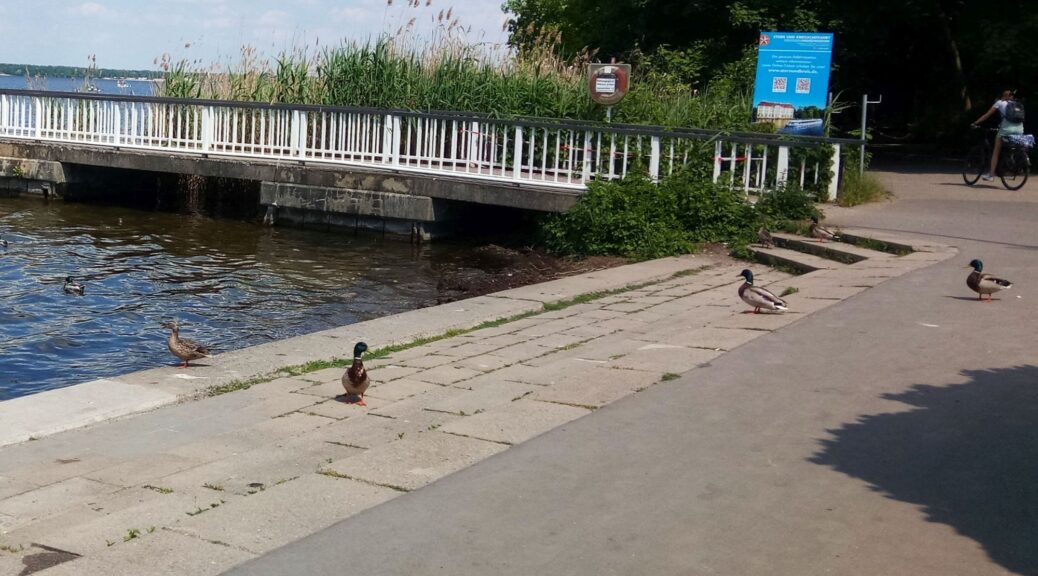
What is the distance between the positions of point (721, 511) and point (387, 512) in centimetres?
160

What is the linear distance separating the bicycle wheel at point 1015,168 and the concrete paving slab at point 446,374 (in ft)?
50.2

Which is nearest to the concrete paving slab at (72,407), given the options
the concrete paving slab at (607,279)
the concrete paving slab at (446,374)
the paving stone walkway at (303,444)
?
the paving stone walkway at (303,444)

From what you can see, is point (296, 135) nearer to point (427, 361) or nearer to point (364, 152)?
point (364, 152)

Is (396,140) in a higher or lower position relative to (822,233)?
higher

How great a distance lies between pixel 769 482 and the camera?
560cm

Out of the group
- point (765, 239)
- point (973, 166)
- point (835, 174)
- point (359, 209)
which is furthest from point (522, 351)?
point (973, 166)

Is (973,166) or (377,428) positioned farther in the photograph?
(973,166)

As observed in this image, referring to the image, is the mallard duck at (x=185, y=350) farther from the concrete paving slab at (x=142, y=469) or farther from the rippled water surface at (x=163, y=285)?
the concrete paving slab at (x=142, y=469)

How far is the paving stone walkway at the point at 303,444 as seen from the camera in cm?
485

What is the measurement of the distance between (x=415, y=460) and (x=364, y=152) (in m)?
15.0

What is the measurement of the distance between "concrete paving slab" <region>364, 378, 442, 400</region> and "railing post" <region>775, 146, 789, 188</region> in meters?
9.40

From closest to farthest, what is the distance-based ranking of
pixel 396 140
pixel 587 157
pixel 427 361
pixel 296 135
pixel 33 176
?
pixel 427 361 < pixel 587 157 < pixel 396 140 < pixel 296 135 < pixel 33 176

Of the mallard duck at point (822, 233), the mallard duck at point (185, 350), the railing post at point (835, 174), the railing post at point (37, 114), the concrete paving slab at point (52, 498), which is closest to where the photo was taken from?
the concrete paving slab at point (52, 498)

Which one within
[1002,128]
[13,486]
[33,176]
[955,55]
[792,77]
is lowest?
[13,486]
